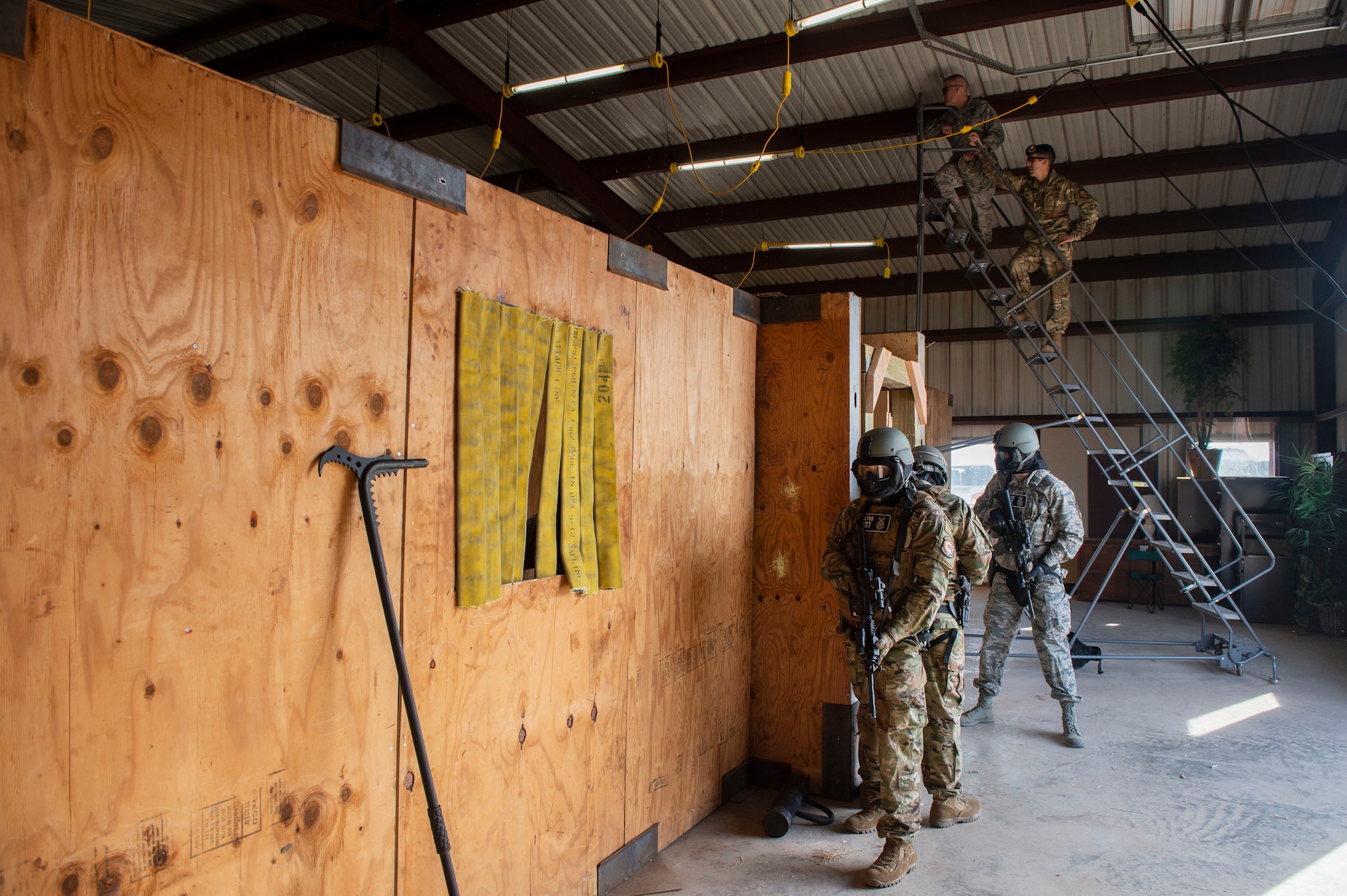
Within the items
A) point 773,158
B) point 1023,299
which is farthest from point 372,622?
point 773,158

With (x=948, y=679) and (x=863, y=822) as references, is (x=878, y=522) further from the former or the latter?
(x=863, y=822)

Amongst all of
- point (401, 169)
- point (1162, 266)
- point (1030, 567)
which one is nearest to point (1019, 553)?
point (1030, 567)

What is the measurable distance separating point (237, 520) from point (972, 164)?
8964 mm

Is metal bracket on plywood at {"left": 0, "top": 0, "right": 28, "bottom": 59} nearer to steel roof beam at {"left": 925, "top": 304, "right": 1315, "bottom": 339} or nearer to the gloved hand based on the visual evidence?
the gloved hand

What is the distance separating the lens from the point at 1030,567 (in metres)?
6.41

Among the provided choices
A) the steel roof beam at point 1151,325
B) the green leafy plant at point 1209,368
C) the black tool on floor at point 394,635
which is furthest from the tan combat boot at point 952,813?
the green leafy plant at point 1209,368

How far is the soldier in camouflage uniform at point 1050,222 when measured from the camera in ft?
28.4

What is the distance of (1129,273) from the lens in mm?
13336

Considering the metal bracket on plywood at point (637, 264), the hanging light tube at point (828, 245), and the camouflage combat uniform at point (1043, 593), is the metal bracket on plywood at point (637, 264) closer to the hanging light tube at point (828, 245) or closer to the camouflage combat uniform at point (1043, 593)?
the camouflage combat uniform at point (1043, 593)

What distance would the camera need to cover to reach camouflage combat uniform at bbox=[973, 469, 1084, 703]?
623 cm

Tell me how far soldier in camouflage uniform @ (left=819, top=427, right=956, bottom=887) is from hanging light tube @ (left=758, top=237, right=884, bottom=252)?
327 inches

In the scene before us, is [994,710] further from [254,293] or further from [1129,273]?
[1129,273]

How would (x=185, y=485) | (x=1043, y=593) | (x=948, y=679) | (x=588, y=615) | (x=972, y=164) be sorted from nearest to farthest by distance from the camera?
1. (x=185, y=485)
2. (x=588, y=615)
3. (x=948, y=679)
4. (x=1043, y=593)
5. (x=972, y=164)

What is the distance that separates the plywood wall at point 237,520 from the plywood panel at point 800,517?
1887mm
